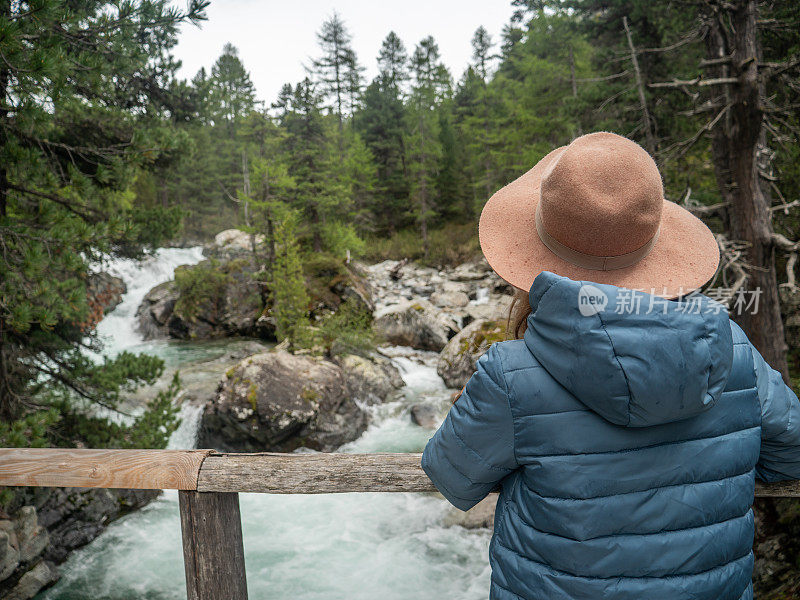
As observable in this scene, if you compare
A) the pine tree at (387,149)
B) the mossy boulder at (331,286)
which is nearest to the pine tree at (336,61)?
the pine tree at (387,149)

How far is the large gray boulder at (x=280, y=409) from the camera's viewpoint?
8547mm

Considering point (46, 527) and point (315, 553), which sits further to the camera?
point (315, 553)

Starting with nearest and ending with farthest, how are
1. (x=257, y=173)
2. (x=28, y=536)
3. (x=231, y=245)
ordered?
(x=28, y=536)
(x=257, y=173)
(x=231, y=245)

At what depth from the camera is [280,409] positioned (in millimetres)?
8648

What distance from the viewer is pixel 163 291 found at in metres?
18.6

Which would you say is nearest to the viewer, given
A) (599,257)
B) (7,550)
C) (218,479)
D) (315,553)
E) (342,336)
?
(599,257)

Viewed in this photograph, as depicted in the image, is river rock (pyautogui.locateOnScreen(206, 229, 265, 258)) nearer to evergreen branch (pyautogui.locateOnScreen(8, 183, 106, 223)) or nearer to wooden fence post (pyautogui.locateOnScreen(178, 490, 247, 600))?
evergreen branch (pyautogui.locateOnScreen(8, 183, 106, 223))

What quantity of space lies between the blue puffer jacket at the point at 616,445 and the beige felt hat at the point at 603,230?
171 millimetres

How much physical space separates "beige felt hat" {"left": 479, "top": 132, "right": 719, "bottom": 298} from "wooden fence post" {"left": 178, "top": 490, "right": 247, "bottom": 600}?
5.23 feet

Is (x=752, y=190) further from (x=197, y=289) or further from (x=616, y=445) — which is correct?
(x=197, y=289)

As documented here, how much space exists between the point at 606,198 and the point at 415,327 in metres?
13.8

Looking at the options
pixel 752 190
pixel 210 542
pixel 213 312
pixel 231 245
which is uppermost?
pixel 231 245

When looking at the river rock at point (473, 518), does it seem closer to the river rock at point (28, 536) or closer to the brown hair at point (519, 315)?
the river rock at point (28, 536)

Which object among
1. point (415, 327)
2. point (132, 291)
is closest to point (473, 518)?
point (415, 327)
